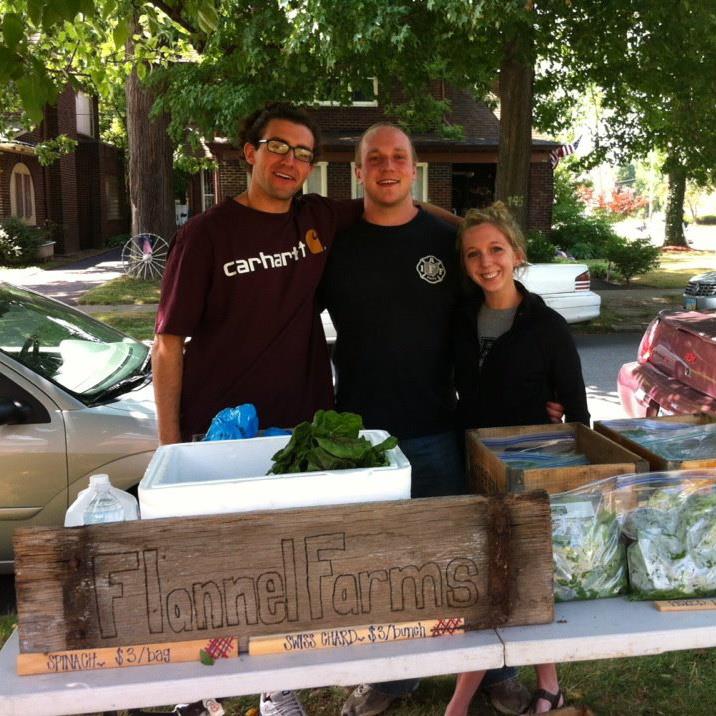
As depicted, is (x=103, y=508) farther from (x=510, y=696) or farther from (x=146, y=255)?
(x=146, y=255)

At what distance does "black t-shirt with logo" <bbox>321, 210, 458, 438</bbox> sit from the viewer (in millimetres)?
2713

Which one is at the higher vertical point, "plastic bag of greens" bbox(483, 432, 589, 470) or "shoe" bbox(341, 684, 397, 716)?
"plastic bag of greens" bbox(483, 432, 589, 470)

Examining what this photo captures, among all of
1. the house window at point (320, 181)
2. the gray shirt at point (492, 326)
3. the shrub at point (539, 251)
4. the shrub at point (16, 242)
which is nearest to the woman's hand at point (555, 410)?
the gray shirt at point (492, 326)

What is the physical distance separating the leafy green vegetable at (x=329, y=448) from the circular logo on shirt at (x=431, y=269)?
0.91 m

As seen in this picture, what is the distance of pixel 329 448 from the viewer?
1839 millimetres

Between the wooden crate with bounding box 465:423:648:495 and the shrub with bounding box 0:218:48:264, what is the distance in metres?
23.4

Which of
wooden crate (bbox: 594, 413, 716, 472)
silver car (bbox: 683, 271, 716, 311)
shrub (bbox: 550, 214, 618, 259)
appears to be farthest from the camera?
shrub (bbox: 550, 214, 618, 259)

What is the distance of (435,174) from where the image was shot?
2231 cm

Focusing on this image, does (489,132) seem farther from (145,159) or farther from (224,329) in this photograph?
(224,329)

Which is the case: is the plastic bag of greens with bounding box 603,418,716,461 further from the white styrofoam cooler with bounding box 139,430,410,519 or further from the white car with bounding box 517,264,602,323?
the white car with bounding box 517,264,602,323

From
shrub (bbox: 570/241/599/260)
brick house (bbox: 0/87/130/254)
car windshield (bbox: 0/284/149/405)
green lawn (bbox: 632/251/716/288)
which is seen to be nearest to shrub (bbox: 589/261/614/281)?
green lawn (bbox: 632/251/716/288)

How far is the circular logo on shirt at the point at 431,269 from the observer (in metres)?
2.74

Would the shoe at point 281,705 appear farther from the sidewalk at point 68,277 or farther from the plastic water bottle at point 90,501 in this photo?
the sidewalk at point 68,277

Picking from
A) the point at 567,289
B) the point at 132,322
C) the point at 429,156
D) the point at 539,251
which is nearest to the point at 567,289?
the point at 567,289
